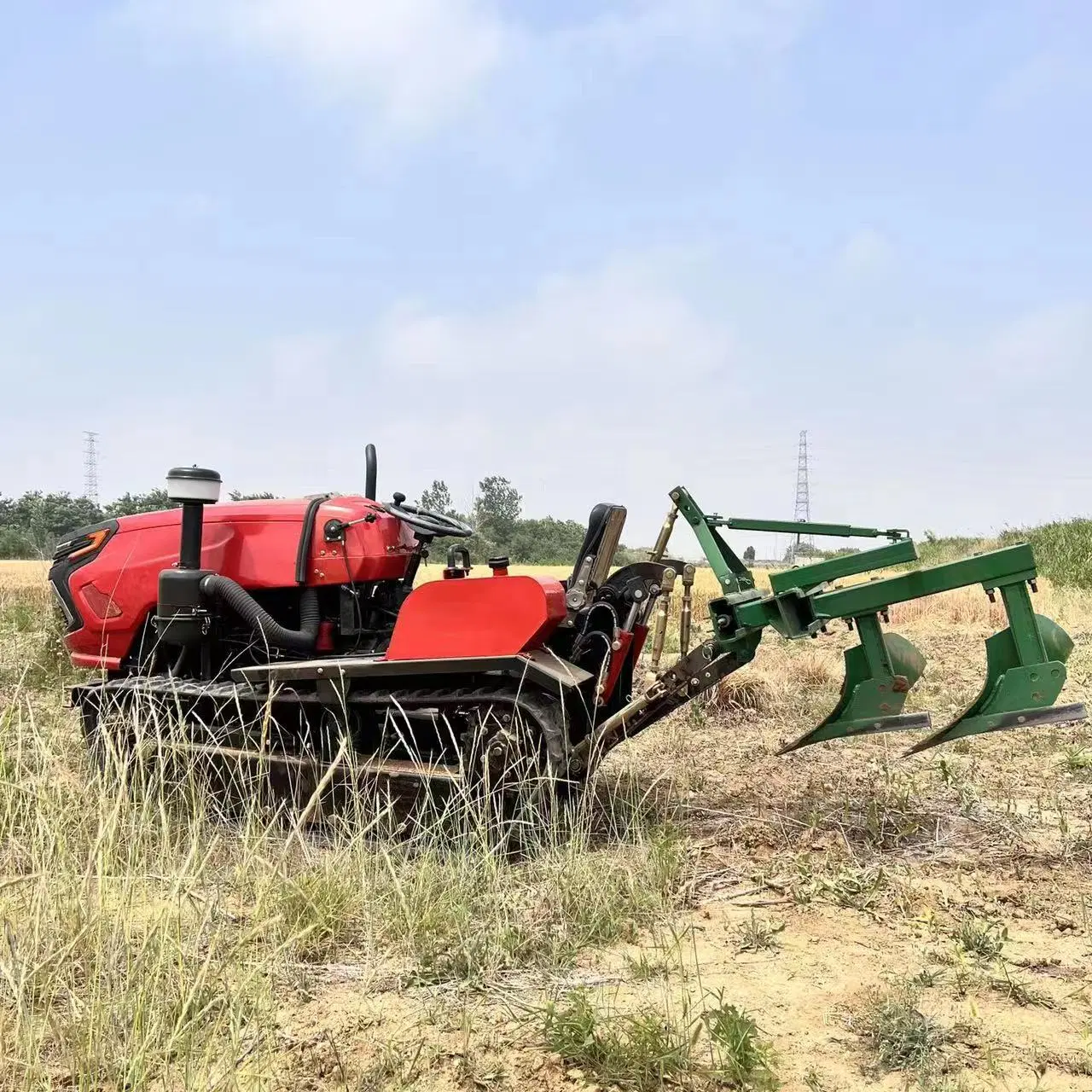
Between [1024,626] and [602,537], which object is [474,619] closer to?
[602,537]

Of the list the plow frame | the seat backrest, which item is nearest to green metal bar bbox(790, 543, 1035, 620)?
the plow frame

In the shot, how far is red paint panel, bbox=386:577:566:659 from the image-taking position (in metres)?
4.20

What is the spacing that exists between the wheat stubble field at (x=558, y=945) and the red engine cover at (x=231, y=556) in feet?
2.08

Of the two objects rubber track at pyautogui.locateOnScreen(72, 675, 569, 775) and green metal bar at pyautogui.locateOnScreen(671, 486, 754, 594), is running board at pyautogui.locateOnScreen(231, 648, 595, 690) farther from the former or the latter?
green metal bar at pyautogui.locateOnScreen(671, 486, 754, 594)

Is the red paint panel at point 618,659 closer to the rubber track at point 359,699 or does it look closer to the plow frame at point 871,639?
the plow frame at point 871,639

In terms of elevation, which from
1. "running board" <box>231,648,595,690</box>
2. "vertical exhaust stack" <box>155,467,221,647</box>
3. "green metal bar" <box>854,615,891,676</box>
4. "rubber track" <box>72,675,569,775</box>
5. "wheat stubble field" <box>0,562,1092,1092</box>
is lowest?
"wheat stubble field" <box>0,562,1092,1092</box>

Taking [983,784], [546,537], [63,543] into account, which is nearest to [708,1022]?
[983,784]

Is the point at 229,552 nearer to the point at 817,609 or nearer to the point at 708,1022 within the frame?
the point at 817,609

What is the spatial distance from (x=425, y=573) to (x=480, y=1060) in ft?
44.7

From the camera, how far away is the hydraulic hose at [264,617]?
4.62 metres

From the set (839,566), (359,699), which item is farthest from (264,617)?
(839,566)

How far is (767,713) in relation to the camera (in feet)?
24.7

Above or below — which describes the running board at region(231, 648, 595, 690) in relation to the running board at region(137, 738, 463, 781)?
above

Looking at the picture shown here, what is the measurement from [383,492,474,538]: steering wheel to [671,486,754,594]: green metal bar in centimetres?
120
